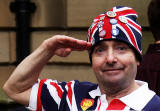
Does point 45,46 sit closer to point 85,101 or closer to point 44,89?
point 44,89

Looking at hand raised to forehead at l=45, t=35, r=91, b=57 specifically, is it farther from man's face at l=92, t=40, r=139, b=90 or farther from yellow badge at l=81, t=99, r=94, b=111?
yellow badge at l=81, t=99, r=94, b=111

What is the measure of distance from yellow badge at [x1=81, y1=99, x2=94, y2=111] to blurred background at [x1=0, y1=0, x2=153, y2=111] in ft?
8.12

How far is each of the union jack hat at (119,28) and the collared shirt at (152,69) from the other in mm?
469

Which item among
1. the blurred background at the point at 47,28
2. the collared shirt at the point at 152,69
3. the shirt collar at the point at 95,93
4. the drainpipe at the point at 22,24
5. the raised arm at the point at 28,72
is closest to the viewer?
the shirt collar at the point at 95,93

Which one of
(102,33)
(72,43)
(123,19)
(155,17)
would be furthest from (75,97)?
(155,17)

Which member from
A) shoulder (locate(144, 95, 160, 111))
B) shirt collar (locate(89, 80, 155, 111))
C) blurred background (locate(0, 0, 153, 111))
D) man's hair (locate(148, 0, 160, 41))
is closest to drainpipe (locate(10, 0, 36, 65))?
blurred background (locate(0, 0, 153, 111))

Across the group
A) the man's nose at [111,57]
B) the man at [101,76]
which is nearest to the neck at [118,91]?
the man at [101,76]

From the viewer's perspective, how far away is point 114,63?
91.5 inches

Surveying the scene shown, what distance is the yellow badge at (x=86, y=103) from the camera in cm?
244

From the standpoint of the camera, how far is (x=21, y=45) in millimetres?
5176

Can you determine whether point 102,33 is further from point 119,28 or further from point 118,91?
point 118,91

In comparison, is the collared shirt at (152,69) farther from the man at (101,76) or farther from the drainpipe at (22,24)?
the drainpipe at (22,24)

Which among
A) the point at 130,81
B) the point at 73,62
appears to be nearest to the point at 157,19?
the point at 130,81

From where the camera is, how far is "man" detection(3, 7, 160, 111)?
92.9 inches
